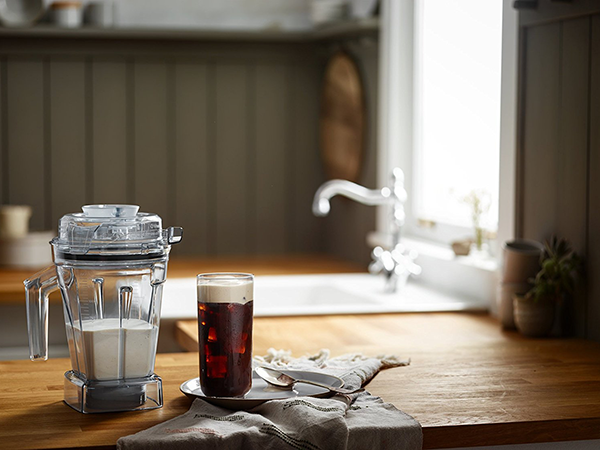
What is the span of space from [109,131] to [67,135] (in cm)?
16

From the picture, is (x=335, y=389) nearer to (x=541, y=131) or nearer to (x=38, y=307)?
(x=38, y=307)

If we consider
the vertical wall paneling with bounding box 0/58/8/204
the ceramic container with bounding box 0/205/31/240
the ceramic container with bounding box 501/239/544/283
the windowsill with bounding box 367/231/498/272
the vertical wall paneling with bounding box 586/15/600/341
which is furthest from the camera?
the vertical wall paneling with bounding box 0/58/8/204

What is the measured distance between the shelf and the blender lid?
6.06ft

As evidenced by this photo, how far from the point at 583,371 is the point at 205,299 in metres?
0.69

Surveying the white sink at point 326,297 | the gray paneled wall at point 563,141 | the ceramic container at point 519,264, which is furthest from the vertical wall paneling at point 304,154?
the ceramic container at point 519,264

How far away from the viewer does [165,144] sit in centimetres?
330

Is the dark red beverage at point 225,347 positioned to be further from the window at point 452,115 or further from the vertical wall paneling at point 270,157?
the vertical wall paneling at point 270,157

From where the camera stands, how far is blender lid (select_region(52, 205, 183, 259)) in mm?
1119

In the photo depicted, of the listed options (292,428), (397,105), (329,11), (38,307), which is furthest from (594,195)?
(329,11)

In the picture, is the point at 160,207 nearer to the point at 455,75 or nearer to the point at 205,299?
the point at 455,75

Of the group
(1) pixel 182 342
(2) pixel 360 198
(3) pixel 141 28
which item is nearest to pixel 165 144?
(3) pixel 141 28

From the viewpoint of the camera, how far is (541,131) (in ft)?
6.13

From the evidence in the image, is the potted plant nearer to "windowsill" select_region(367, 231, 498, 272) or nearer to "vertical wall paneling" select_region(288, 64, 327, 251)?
"windowsill" select_region(367, 231, 498, 272)

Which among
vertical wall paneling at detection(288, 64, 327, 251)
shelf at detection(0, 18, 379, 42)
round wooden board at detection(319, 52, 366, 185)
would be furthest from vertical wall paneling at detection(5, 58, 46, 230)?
round wooden board at detection(319, 52, 366, 185)
